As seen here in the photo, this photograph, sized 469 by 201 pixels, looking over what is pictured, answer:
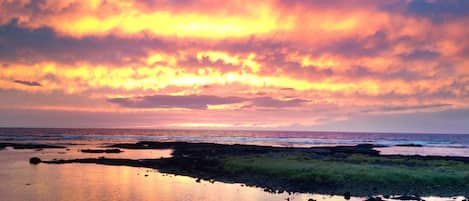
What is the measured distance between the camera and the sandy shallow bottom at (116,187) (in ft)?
108

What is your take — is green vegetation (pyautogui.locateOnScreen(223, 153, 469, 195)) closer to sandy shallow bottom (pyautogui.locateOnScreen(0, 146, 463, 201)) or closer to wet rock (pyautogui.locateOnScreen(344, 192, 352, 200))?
wet rock (pyautogui.locateOnScreen(344, 192, 352, 200))

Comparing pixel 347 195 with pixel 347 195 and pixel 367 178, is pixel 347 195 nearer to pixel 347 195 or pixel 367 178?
pixel 347 195

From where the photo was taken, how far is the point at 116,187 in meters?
37.5

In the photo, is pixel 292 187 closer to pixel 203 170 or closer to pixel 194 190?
pixel 194 190

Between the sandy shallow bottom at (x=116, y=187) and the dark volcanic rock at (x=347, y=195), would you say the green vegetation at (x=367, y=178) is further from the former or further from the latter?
the sandy shallow bottom at (x=116, y=187)

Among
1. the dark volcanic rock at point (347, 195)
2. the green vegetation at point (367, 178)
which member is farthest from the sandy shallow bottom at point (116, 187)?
the green vegetation at point (367, 178)

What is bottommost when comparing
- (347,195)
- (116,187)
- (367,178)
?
(116,187)

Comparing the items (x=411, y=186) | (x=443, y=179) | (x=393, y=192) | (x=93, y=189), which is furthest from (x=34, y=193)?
(x=443, y=179)

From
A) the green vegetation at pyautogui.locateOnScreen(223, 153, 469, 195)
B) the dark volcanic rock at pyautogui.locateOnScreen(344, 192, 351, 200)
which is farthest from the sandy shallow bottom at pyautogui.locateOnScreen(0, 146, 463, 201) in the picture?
the green vegetation at pyautogui.locateOnScreen(223, 153, 469, 195)

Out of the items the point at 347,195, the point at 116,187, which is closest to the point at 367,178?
the point at 347,195

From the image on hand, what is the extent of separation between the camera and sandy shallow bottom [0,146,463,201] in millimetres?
32938

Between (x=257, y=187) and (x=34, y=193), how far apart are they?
1842 cm

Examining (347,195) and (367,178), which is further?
(367,178)

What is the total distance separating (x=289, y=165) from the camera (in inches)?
1852
